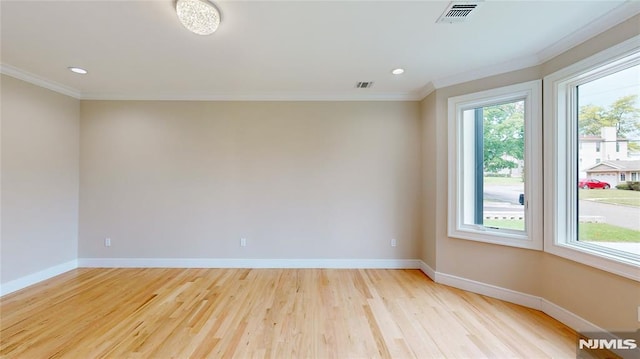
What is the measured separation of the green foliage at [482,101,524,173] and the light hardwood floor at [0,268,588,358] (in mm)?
1587

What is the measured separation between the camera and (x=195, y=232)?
12.5 feet

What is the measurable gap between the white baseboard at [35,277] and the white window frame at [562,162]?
19.7ft

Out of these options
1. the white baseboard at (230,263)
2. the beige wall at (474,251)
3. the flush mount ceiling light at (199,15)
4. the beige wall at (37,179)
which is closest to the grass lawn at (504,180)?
the beige wall at (474,251)

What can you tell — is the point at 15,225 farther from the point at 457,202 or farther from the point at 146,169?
the point at 457,202

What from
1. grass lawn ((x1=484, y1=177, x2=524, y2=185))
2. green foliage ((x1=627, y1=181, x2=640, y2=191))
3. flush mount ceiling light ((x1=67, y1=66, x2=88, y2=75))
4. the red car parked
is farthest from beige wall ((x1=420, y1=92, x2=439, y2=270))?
flush mount ceiling light ((x1=67, y1=66, x2=88, y2=75))

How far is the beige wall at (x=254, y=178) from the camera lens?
3.79 m

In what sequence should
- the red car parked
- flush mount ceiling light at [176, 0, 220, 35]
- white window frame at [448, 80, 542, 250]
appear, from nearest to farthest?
flush mount ceiling light at [176, 0, 220, 35] → the red car parked → white window frame at [448, 80, 542, 250]

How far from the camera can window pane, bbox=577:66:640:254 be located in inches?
78.4

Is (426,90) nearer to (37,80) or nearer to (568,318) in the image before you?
(568,318)

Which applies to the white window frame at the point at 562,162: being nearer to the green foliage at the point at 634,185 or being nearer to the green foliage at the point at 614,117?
the green foliage at the point at 614,117

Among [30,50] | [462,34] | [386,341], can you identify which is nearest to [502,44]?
[462,34]

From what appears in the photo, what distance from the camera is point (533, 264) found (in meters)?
2.63

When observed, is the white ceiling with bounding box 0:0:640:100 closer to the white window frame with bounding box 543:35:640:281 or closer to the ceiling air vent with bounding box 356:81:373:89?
the ceiling air vent with bounding box 356:81:373:89

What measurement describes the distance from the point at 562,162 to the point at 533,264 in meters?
1.09
